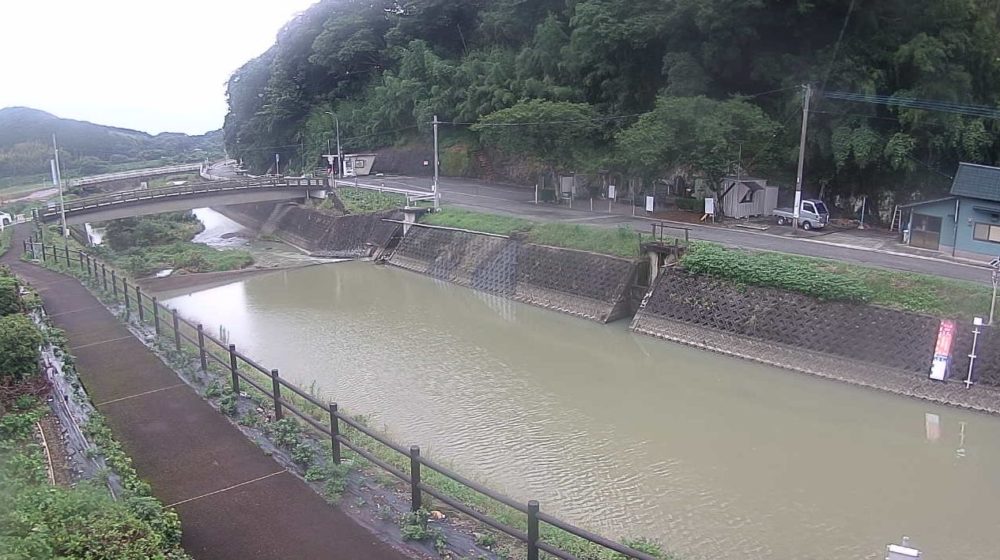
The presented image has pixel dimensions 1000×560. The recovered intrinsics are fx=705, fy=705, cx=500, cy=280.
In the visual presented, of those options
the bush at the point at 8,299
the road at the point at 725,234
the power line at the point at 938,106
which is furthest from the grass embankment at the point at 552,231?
the bush at the point at 8,299

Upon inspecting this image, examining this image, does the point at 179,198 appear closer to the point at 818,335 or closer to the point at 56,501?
the point at 818,335

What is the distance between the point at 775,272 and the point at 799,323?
69.1 inches

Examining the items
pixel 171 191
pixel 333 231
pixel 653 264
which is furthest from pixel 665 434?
pixel 171 191

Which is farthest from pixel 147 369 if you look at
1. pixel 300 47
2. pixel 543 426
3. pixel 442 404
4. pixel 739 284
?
pixel 300 47

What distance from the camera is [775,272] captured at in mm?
19266

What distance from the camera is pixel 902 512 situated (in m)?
11.2

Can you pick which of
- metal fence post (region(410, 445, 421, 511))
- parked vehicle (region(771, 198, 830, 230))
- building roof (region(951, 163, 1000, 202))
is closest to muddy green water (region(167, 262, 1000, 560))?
metal fence post (region(410, 445, 421, 511))

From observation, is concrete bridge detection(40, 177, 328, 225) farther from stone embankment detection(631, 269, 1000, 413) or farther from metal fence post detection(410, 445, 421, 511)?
metal fence post detection(410, 445, 421, 511)

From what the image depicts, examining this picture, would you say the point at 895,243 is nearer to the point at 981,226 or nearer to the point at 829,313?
the point at 981,226

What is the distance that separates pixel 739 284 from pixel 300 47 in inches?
2226

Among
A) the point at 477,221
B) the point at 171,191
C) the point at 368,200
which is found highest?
the point at 171,191

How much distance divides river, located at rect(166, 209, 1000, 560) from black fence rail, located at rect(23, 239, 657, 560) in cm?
226

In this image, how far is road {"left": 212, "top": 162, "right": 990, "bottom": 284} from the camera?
65.4 feet

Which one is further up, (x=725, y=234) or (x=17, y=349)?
(x=725, y=234)
